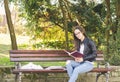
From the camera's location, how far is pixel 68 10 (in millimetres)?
16016

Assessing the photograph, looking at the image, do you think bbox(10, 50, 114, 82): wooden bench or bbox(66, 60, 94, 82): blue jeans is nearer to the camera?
bbox(66, 60, 94, 82): blue jeans

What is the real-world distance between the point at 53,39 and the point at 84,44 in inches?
363

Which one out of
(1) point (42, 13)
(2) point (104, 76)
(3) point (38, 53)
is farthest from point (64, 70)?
(1) point (42, 13)

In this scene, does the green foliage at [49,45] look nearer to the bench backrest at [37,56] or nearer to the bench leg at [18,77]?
the bench backrest at [37,56]

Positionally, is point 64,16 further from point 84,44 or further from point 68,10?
point 84,44

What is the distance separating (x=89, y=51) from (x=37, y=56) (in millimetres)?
1154

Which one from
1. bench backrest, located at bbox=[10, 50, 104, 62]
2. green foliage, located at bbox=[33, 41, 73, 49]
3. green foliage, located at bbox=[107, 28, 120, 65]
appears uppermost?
bench backrest, located at bbox=[10, 50, 104, 62]

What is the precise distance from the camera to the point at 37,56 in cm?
834

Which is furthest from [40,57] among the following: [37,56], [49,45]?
[49,45]

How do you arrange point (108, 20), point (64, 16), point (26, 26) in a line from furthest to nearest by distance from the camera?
point (26, 26) < point (64, 16) < point (108, 20)

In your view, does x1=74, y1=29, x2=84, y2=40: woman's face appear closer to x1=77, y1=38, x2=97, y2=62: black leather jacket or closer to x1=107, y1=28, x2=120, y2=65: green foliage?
x1=77, y1=38, x2=97, y2=62: black leather jacket

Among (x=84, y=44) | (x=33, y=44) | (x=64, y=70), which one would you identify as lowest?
(x=33, y=44)

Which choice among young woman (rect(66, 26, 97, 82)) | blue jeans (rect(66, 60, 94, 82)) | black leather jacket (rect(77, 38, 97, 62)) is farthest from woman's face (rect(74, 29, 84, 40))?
blue jeans (rect(66, 60, 94, 82))

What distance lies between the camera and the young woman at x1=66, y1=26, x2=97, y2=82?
776cm
